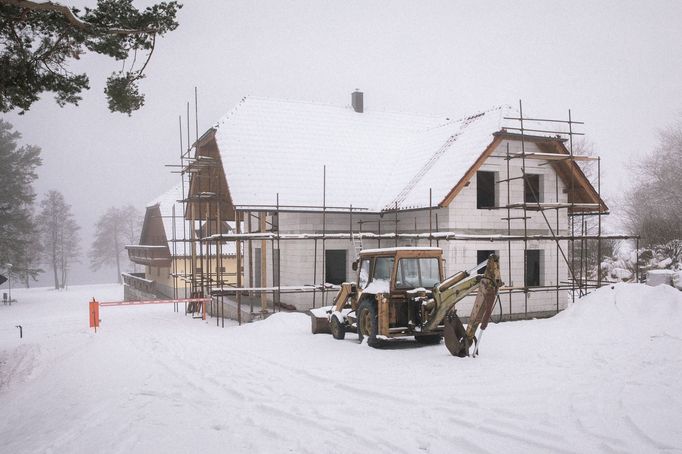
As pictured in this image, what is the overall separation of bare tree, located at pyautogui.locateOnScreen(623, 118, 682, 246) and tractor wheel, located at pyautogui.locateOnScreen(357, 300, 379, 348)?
21.6 metres

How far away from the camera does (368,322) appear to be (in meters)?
12.1

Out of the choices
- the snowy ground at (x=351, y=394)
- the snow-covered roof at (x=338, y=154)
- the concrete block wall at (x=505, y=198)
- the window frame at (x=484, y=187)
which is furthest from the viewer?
the window frame at (x=484, y=187)

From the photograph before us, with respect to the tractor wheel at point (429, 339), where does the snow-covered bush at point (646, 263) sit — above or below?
above

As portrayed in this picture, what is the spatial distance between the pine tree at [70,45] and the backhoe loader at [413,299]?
6.22 metres

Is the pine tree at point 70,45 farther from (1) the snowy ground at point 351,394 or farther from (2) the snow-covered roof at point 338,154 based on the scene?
(2) the snow-covered roof at point 338,154

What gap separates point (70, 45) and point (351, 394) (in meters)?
7.45

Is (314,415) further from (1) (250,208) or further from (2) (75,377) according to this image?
(1) (250,208)

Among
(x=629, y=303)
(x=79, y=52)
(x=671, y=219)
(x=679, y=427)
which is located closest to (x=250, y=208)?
(x=79, y=52)

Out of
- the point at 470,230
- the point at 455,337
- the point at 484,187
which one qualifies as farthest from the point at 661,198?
the point at 455,337

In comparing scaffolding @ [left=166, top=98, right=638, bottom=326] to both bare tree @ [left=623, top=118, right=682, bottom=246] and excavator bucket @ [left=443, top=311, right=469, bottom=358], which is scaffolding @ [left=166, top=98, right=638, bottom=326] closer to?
excavator bucket @ [left=443, top=311, right=469, bottom=358]

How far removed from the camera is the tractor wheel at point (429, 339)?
12273 mm

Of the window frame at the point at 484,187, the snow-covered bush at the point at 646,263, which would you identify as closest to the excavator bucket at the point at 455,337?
the window frame at the point at 484,187

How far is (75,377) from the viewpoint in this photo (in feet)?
32.1

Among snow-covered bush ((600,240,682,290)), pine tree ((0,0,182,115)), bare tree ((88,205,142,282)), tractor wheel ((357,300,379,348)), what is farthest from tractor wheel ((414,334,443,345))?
bare tree ((88,205,142,282))
